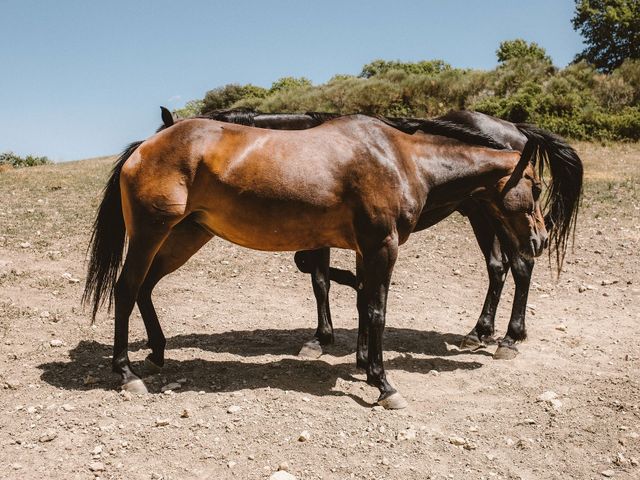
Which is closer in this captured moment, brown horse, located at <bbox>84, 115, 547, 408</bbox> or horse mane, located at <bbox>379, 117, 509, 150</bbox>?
brown horse, located at <bbox>84, 115, 547, 408</bbox>

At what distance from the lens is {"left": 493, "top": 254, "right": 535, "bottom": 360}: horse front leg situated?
5492 mm

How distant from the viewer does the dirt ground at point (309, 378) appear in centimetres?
354

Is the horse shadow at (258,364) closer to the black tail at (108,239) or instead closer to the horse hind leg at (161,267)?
the horse hind leg at (161,267)

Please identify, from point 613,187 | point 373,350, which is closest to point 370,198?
point 373,350

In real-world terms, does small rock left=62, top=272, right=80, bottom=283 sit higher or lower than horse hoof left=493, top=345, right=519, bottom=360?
higher

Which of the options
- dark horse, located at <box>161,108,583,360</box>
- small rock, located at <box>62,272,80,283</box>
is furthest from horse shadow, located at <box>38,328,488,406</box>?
small rock, located at <box>62,272,80,283</box>

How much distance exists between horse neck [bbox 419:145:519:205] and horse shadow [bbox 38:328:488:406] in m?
1.50

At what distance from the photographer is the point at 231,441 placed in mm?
3664

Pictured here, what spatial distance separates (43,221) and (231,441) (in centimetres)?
716

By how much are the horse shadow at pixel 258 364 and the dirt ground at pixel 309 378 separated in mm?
23

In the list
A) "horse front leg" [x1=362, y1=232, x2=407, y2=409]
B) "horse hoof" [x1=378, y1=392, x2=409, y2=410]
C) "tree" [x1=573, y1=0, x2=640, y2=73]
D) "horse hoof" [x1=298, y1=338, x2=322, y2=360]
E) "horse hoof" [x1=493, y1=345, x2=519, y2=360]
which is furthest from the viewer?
"tree" [x1=573, y1=0, x2=640, y2=73]

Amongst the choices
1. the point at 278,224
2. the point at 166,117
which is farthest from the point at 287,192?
the point at 166,117

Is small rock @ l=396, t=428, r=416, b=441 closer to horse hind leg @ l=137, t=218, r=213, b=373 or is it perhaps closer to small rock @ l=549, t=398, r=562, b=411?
small rock @ l=549, t=398, r=562, b=411

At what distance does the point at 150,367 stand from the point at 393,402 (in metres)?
1.91
